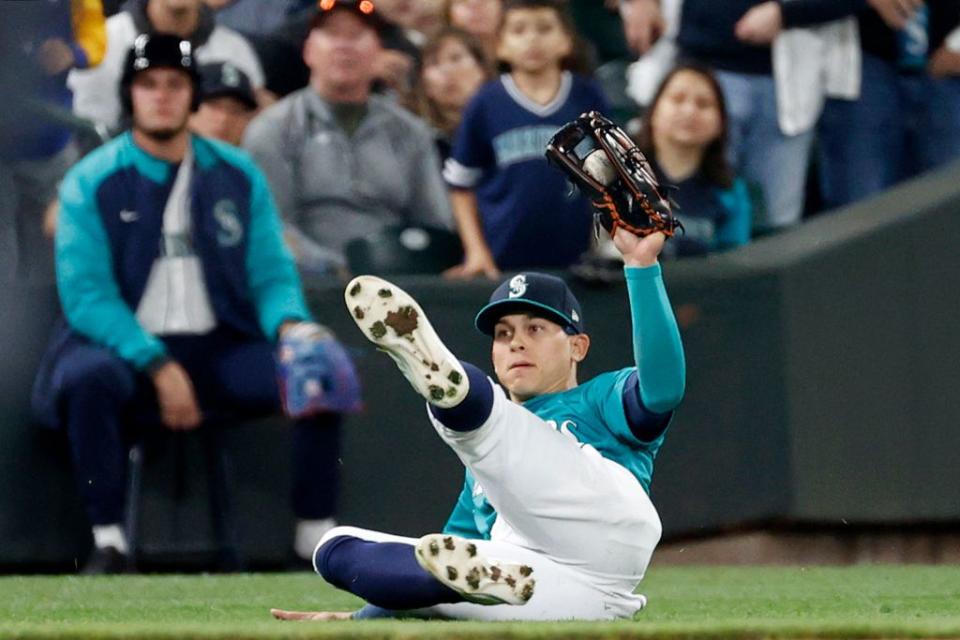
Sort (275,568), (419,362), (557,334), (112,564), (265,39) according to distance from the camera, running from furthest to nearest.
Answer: (265,39) → (275,568) → (112,564) → (557,334) → (419,362)

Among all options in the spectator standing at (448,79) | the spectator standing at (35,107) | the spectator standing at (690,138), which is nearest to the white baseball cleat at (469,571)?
the spectator standing at (35,107)

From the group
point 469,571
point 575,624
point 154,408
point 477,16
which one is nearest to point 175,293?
point 154,408

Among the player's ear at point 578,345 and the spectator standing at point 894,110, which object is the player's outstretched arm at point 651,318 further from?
the spectator standing at point 894,110

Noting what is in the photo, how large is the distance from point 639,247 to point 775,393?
14.1 ft

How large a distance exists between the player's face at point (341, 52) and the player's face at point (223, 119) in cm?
34

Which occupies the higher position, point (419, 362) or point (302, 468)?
point (419, 362)

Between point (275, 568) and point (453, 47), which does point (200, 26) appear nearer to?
point (453, 47)

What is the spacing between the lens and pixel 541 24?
8.84 meters

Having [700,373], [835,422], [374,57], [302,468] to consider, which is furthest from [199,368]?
[835,422]

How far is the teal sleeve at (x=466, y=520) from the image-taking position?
560 centimetres

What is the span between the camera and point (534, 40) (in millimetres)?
8805

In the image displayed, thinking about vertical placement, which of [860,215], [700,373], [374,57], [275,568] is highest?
[374,57]

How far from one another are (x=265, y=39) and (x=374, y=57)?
557mm

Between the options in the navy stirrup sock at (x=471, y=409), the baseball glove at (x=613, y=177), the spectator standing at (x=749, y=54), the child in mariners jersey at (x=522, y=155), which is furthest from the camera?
the spectator standing at (x=749, y=54)
